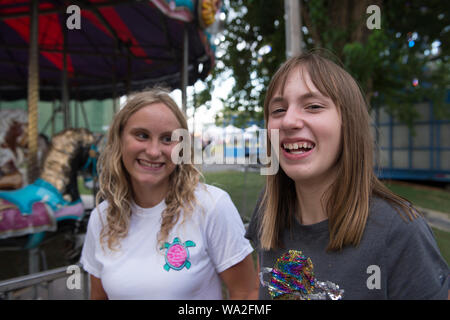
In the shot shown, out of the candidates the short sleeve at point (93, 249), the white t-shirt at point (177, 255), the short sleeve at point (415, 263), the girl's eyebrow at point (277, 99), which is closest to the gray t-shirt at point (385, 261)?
the short sleeve at point (415, 263)

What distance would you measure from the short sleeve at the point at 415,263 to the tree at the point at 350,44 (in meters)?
0.80

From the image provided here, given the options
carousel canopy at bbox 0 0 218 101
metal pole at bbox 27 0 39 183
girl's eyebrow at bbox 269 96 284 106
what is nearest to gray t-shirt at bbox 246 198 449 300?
girl's eyebrow at bbox 269 96 284 106

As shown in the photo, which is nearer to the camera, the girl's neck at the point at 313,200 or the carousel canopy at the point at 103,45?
the girl's neck at the point at 313,200

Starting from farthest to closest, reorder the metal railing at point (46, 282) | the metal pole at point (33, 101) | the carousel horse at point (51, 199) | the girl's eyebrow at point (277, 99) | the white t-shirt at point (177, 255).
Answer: the metal pole at point (33, 101) < the carousel horse at point (51, 199) < the metal railing at point (46, 282) < the white t-shirt at point (177, 255) < the girl's eyebrow at point (277, 99)

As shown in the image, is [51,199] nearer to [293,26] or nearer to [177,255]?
[177,255]

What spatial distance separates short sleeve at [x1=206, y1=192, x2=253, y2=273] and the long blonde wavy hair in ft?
0.32

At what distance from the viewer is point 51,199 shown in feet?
8.49

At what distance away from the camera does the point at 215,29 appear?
112 inches

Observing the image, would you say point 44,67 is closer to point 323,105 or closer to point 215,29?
point 215,29

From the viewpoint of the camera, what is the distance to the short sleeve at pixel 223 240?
1.12m

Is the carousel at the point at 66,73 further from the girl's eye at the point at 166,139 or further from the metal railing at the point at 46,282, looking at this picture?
the metal railing at the point at 46,282

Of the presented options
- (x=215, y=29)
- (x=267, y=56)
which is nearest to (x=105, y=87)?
(x=215, y=29)

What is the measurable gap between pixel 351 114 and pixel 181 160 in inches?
27.1

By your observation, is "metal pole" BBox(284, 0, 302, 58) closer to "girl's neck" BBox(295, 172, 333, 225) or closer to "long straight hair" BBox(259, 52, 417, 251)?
"long straight hair" BBox(259, 52, 417, 251)
